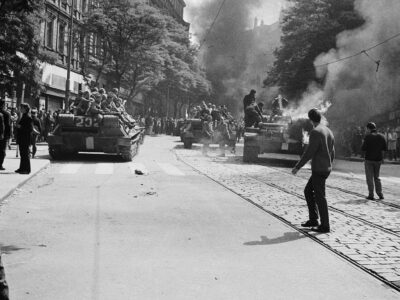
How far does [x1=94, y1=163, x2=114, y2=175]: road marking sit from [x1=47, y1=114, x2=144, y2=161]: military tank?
107cm

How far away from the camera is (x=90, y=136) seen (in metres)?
17.8

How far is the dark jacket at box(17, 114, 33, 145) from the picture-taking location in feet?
42.6

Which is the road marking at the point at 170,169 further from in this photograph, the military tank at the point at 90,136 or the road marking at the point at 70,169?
the road marking at the point at 70,169

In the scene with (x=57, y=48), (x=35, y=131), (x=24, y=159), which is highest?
(x=57, y=48)

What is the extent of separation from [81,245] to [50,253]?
0.45 metres

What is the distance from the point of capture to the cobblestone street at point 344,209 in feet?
20.3

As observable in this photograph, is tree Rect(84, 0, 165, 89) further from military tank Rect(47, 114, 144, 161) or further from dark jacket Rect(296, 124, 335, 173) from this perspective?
dark jacket Rect(296, 124, 335, 173)

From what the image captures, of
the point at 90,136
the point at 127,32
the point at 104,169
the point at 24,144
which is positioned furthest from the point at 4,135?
the point at 127,32

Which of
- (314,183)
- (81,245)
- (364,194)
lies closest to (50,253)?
(81,245)

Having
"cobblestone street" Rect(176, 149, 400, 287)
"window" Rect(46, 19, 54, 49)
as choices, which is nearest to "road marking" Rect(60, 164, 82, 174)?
"cobblestone street" Rect(176, 149, 400, 287)

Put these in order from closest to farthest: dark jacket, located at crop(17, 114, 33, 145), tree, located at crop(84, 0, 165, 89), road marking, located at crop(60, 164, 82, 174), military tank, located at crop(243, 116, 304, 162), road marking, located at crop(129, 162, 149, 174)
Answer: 1. dark jacket, located at crop(17, 114, 33, 145)
2. road marking, located at crop(60, 164, 82, 174)
3. road marking, located at crop(129, 162, 149, 174)
4. military tank, located at crop(243, 116, 304, 162)
5. tree, located at crop(84, 0, 165, 89)

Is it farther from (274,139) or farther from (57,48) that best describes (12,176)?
(57,48)

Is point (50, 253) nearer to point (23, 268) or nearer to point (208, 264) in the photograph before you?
point (23, 268)

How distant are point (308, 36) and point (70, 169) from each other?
24785 millimetres
